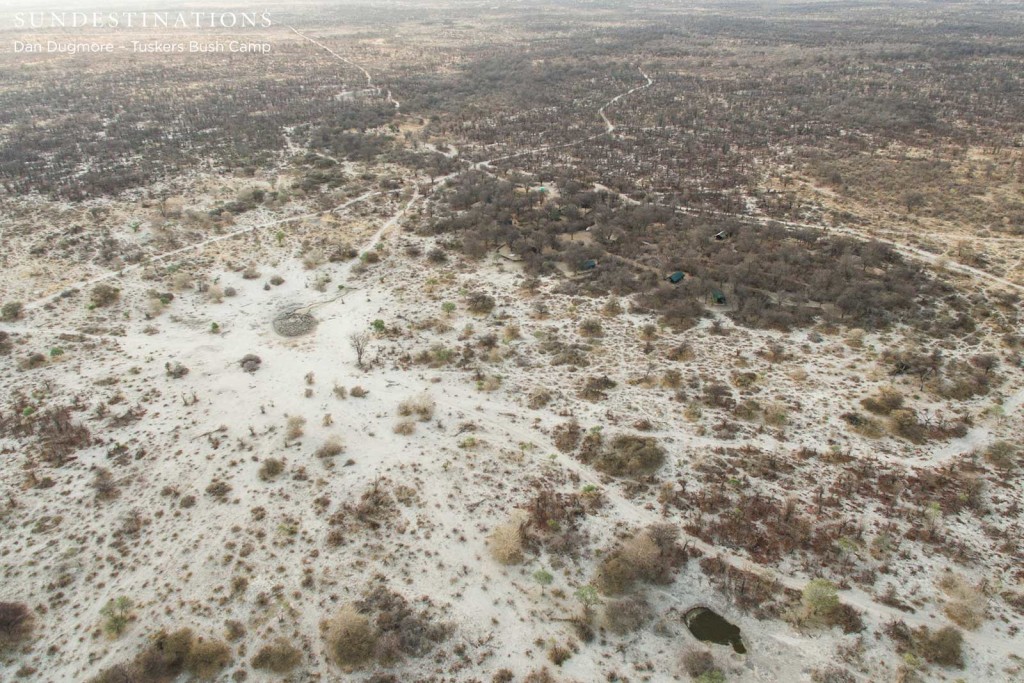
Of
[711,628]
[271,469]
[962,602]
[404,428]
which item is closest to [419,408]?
[404,428]

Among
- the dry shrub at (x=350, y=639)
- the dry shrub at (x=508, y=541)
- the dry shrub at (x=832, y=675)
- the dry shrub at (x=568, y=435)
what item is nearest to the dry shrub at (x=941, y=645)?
the dry shrub at (x=832, y=675)

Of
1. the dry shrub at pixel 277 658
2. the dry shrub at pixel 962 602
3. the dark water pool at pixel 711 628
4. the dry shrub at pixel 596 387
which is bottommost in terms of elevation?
the dry shrub at pixel 277 658

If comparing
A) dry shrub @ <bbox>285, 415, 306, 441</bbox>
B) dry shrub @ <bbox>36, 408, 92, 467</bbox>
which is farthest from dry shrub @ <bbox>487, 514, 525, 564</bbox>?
dry shrub @ <bbox>36, 408, 92, 467</bbox>

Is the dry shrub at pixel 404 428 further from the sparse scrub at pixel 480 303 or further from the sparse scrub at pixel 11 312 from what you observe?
the sparse scrub at pixel 11 312

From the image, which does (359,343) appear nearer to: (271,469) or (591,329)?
(271,469)

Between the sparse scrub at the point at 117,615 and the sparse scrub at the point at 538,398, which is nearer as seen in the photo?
the sparse scrub at the point at 117,615

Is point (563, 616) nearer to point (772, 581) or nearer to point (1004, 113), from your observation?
point (772, 581)

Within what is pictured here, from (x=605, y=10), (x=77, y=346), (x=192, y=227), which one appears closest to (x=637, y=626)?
(x=77, y=346)

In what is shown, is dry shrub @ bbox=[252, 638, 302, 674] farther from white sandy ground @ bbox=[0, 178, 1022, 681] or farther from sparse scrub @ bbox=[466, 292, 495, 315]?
sparse scrub @ bbox=[466, 292, 495, 315]
